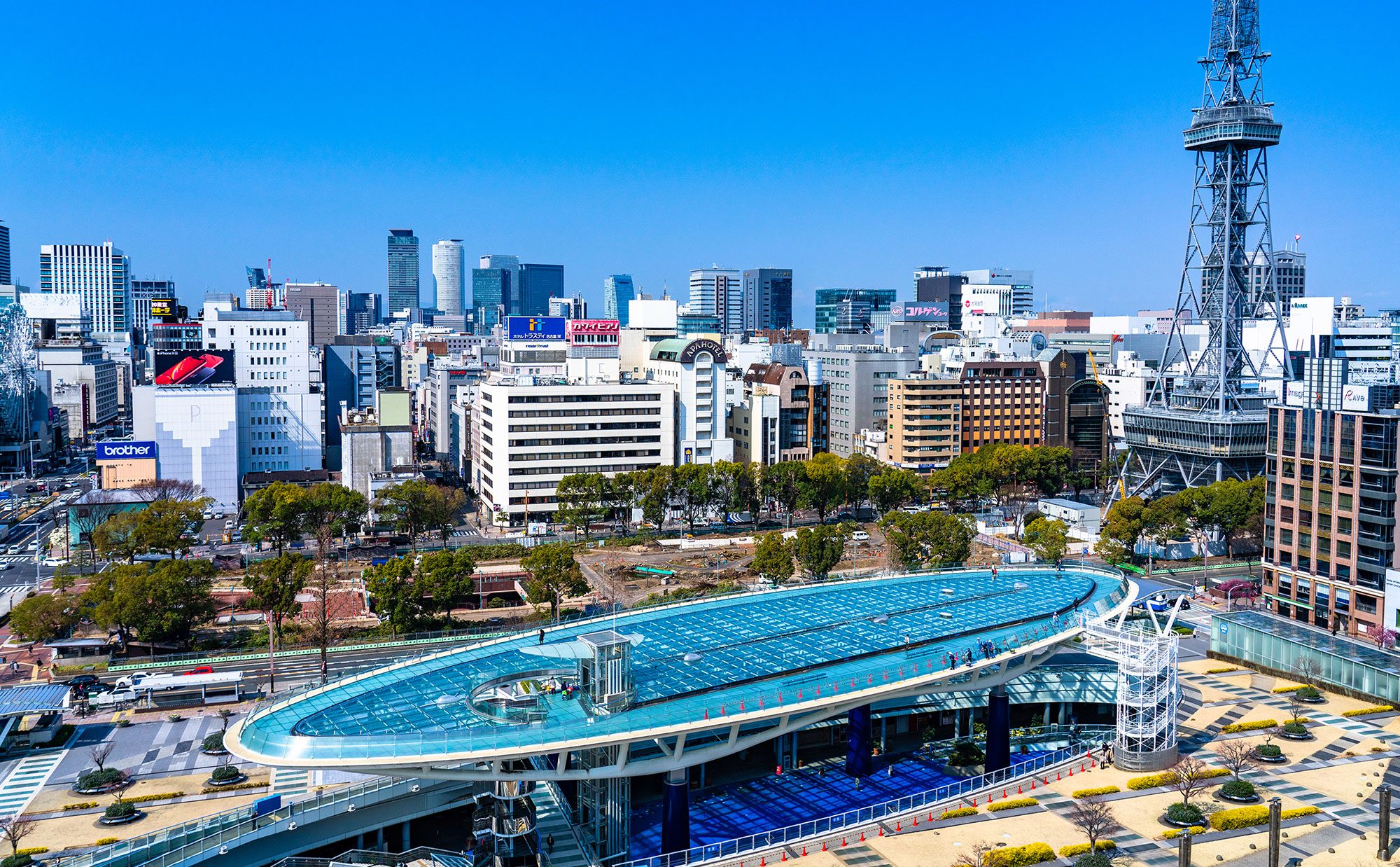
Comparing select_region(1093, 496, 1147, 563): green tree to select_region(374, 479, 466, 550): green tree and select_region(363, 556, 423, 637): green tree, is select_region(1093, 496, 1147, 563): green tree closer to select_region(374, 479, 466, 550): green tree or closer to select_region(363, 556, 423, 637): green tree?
select_region(363, 556, 423, 637): green tree

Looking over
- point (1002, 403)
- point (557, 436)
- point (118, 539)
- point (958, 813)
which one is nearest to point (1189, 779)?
point (958, 813)

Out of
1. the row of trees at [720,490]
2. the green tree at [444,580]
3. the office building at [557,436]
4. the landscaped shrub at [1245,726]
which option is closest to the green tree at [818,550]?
the green tree at [444,580]

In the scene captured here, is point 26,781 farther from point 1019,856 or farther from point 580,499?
point 580,499

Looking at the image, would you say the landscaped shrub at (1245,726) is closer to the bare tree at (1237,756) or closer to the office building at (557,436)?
the bare tree at (1237,756)

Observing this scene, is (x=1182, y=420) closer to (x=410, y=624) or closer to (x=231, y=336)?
(x=410, y=624)

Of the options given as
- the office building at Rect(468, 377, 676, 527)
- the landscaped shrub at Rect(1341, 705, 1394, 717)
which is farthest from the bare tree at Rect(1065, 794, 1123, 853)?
the office building at Rect(468, 377, 676, 527)
